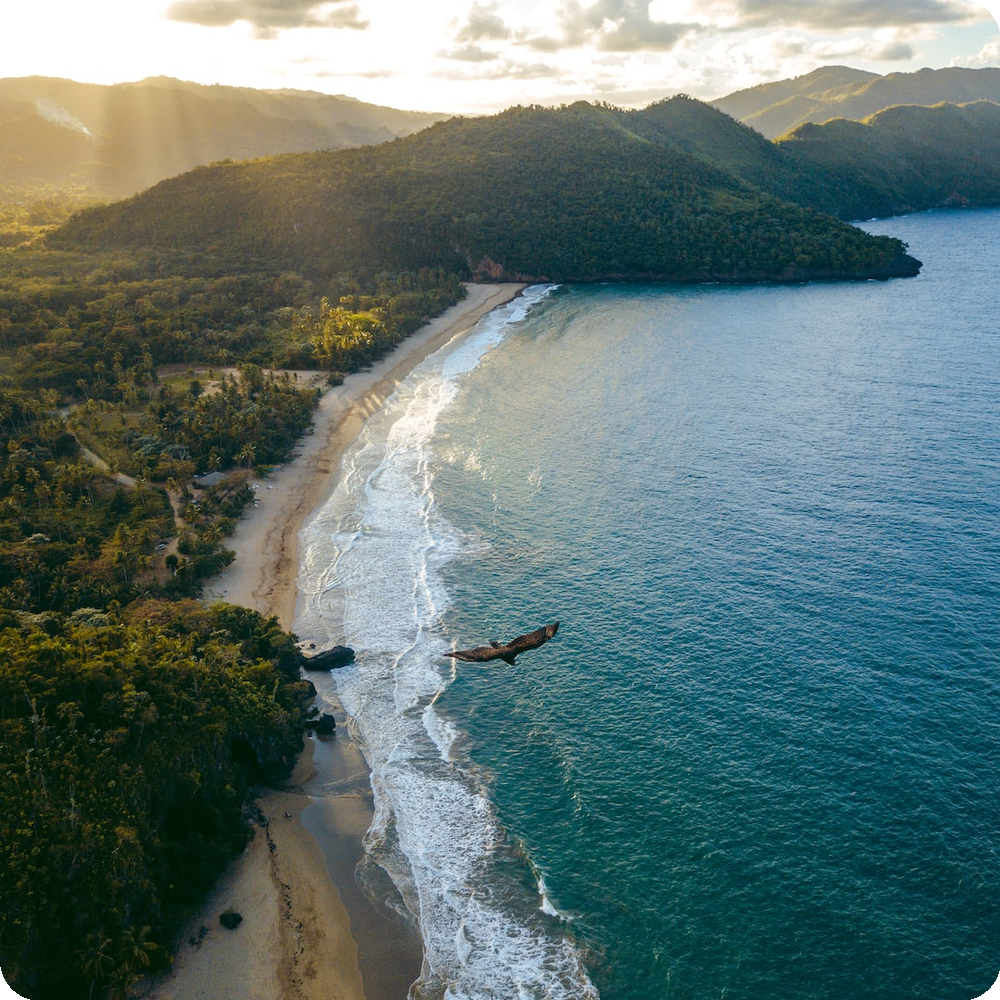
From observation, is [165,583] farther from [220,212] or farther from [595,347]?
[220,212]

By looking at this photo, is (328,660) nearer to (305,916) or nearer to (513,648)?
(305,916)

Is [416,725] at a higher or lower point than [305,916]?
lower

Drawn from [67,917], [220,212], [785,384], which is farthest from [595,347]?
[220,212]

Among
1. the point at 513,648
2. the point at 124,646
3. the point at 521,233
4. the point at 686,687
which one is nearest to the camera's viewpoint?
the point at 513,648

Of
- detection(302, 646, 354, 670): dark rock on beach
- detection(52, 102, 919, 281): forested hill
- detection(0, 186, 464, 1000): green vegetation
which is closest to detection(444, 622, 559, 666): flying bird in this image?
detection(0, 186, 464, 1000): green vegetation

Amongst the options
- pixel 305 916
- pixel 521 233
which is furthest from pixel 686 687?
pixel 521 233
